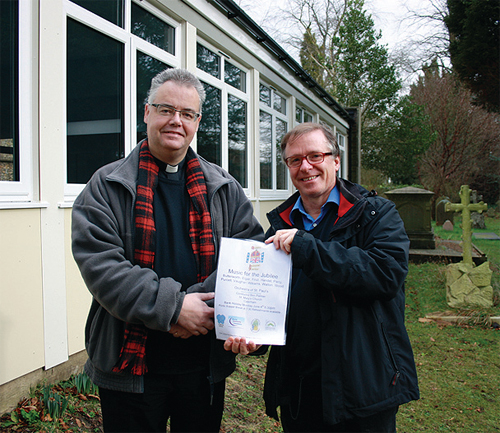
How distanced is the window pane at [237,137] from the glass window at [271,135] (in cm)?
85

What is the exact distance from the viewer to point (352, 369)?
1.55 m

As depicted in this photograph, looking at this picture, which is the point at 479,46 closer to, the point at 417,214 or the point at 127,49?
the point at 417,214

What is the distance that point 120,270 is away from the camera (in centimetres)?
149

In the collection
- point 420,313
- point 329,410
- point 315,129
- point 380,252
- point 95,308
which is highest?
point 315,129

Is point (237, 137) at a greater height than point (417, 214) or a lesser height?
greater

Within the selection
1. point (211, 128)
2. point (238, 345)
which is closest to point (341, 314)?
point (238, 345)

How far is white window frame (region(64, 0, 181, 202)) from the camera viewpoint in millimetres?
3477

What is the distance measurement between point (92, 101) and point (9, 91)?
860 mm

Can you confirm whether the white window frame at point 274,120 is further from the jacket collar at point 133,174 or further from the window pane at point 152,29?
the jacket collar at point 133,174

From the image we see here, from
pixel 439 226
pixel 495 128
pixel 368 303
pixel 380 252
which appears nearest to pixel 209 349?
pixel 368 303

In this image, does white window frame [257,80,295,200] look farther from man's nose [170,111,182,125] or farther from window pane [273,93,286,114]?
man's nose [170,111,182,125]

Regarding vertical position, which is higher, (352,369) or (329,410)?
(352,369)

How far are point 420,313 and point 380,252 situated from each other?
5142 millimetres

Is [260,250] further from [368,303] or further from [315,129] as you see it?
[315,129]
